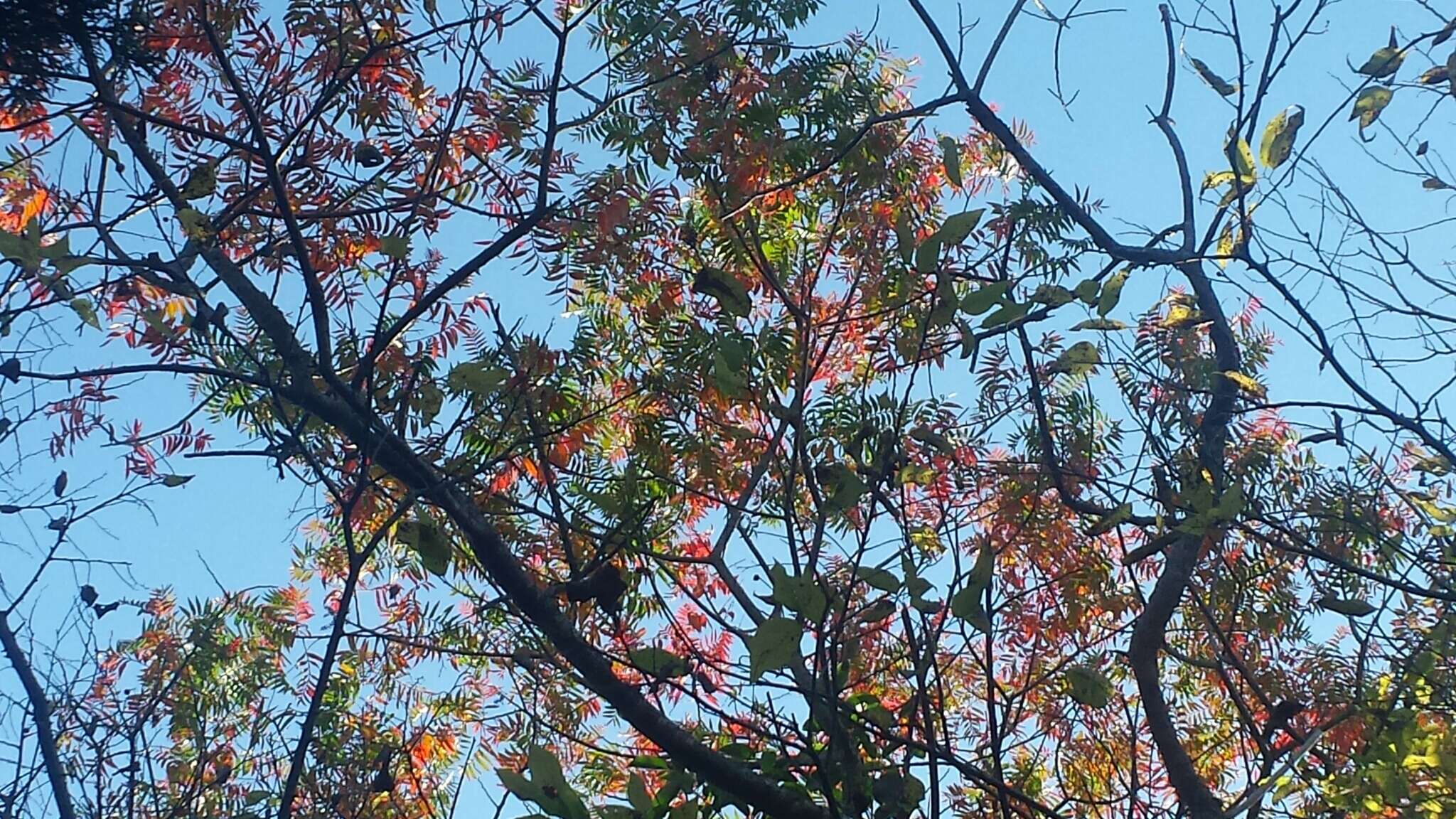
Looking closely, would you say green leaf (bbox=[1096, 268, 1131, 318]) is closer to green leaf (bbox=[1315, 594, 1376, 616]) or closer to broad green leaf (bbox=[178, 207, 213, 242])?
green leaf (bbox=[1315, 594, 1376, 616])

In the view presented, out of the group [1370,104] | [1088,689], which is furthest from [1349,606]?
[1370,104]

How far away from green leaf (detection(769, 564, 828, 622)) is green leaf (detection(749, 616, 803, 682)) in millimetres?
32

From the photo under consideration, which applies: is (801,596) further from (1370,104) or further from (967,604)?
(1370,104)

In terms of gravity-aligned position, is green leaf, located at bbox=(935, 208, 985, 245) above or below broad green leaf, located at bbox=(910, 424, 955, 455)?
below

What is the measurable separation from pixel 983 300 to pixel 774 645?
69 cm

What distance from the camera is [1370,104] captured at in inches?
118

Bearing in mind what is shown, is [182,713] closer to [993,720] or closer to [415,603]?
[415,603]

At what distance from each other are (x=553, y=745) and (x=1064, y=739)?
186 cm

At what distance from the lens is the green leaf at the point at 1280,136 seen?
273 cm

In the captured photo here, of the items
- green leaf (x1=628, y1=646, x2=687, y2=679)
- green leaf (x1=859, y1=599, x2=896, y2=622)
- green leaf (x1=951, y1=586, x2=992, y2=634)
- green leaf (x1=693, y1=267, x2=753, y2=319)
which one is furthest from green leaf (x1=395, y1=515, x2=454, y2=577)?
green leaf (x1=951, y1=586, x2=992, y2=634)

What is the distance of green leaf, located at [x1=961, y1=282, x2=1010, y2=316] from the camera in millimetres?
2148

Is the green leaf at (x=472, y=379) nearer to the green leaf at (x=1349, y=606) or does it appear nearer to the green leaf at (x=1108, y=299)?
the green leaf at (x=1108, y=299)

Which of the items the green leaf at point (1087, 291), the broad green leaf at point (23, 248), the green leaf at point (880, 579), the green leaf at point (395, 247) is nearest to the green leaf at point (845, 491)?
the green leaf at point (880, 579)

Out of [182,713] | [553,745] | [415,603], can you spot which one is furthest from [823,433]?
[182,713]
